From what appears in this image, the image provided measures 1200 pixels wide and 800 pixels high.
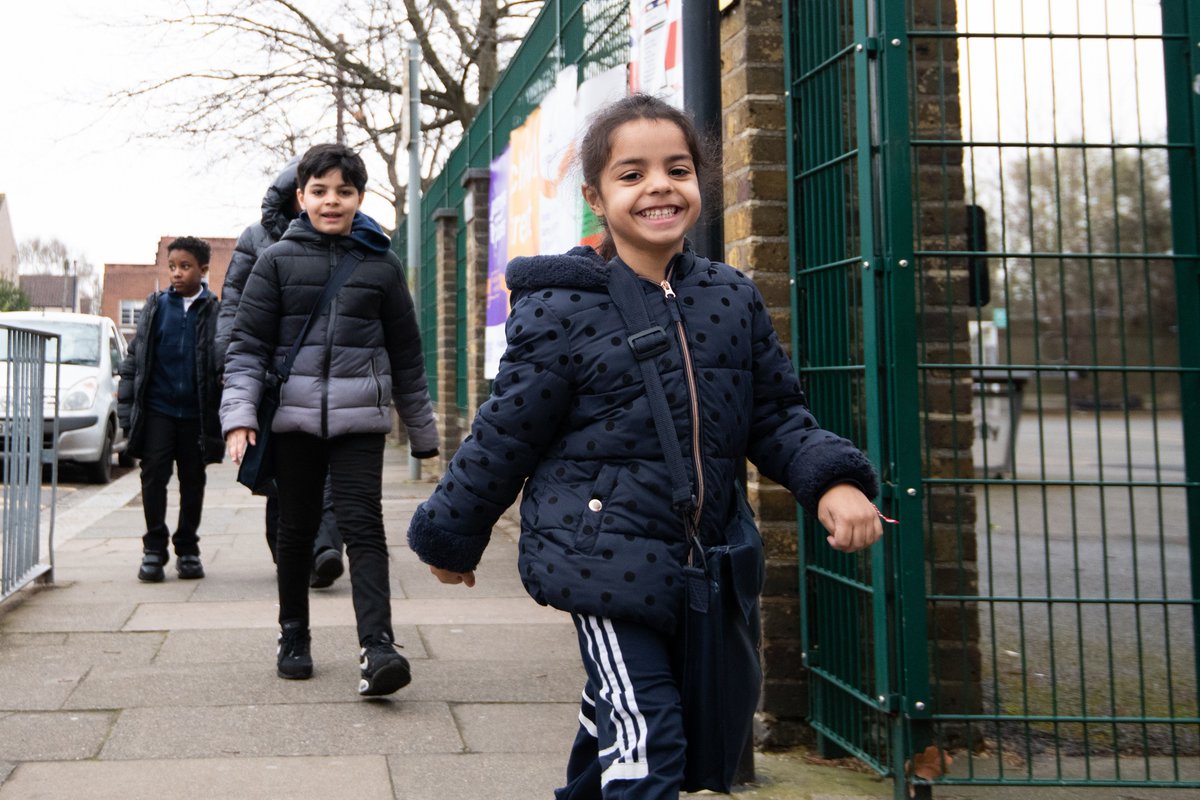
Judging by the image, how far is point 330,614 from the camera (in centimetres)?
635

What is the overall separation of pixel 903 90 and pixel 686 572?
1.64 metres

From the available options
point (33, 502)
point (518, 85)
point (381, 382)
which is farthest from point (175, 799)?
point (518, 85)

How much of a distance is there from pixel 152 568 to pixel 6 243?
82.9 metres

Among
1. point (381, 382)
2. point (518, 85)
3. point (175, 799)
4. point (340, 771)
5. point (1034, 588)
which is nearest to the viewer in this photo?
point (175, 799)

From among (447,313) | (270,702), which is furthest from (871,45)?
(447,313)

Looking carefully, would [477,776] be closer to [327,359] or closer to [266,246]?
[327,359]

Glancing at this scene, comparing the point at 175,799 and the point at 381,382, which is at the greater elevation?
the point at 381,382

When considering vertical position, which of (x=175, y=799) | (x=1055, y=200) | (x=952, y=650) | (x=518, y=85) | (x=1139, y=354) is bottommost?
(x=175, y=799)

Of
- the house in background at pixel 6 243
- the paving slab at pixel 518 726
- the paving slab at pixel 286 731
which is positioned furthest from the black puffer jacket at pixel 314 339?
the house in background at pixel 6 243

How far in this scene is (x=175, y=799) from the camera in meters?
3.62

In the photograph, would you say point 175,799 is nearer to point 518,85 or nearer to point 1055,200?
point 1055,200

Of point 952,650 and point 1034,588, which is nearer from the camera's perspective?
point 952,650

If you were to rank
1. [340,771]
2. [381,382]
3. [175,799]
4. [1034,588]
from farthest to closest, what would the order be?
[1034,588]
[381,382]
[340,771]
[175,799]

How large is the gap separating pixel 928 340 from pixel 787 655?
1.04 meters
